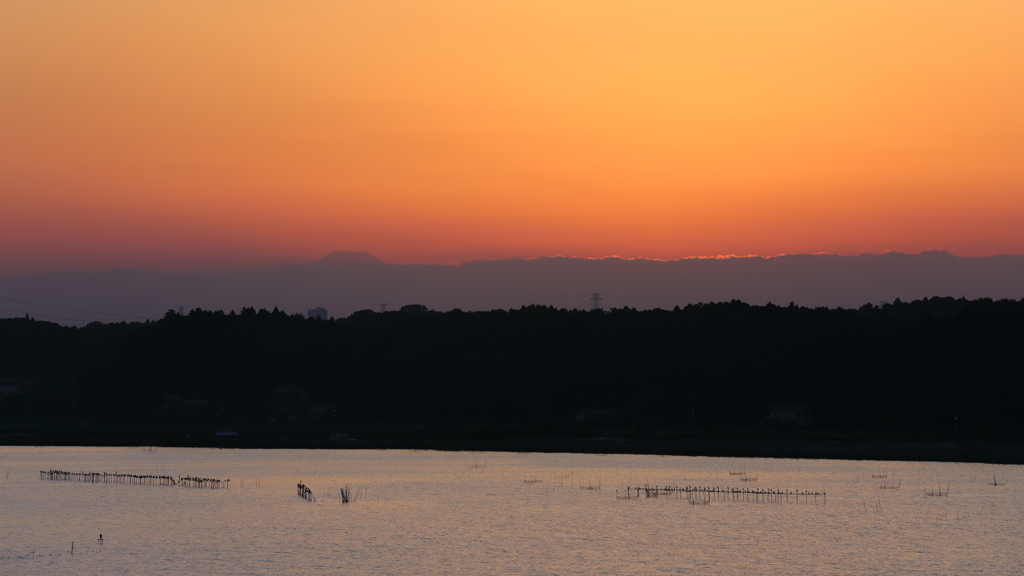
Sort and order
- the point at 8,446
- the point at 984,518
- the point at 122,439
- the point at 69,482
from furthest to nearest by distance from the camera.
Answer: the point at 122,439 < the point at 8,446 < the point at 69,482 < the point at 984,518

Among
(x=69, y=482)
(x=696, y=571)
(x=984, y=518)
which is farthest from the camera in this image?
(x=69, y=482)

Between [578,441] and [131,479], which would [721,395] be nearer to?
[578,441]

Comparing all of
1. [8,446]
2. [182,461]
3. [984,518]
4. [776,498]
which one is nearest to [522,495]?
[776,498]

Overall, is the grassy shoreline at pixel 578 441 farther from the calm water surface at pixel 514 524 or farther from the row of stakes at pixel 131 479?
the row of stakes at pixel 131 479

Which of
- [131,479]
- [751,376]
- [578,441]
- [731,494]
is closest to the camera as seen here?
[731,494]

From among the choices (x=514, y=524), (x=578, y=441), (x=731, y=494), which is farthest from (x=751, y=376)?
(x=514, y=524)

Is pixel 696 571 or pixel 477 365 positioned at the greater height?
pixel 477 365

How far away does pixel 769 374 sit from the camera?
159500 mm

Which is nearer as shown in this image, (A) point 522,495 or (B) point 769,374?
(A) point 522,495

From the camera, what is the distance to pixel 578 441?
452 feet

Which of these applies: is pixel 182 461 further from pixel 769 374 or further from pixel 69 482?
pixel 769 374

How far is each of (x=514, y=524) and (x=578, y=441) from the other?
239ft

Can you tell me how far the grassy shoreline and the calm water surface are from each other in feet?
36.0

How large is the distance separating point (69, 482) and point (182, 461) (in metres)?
30.5
